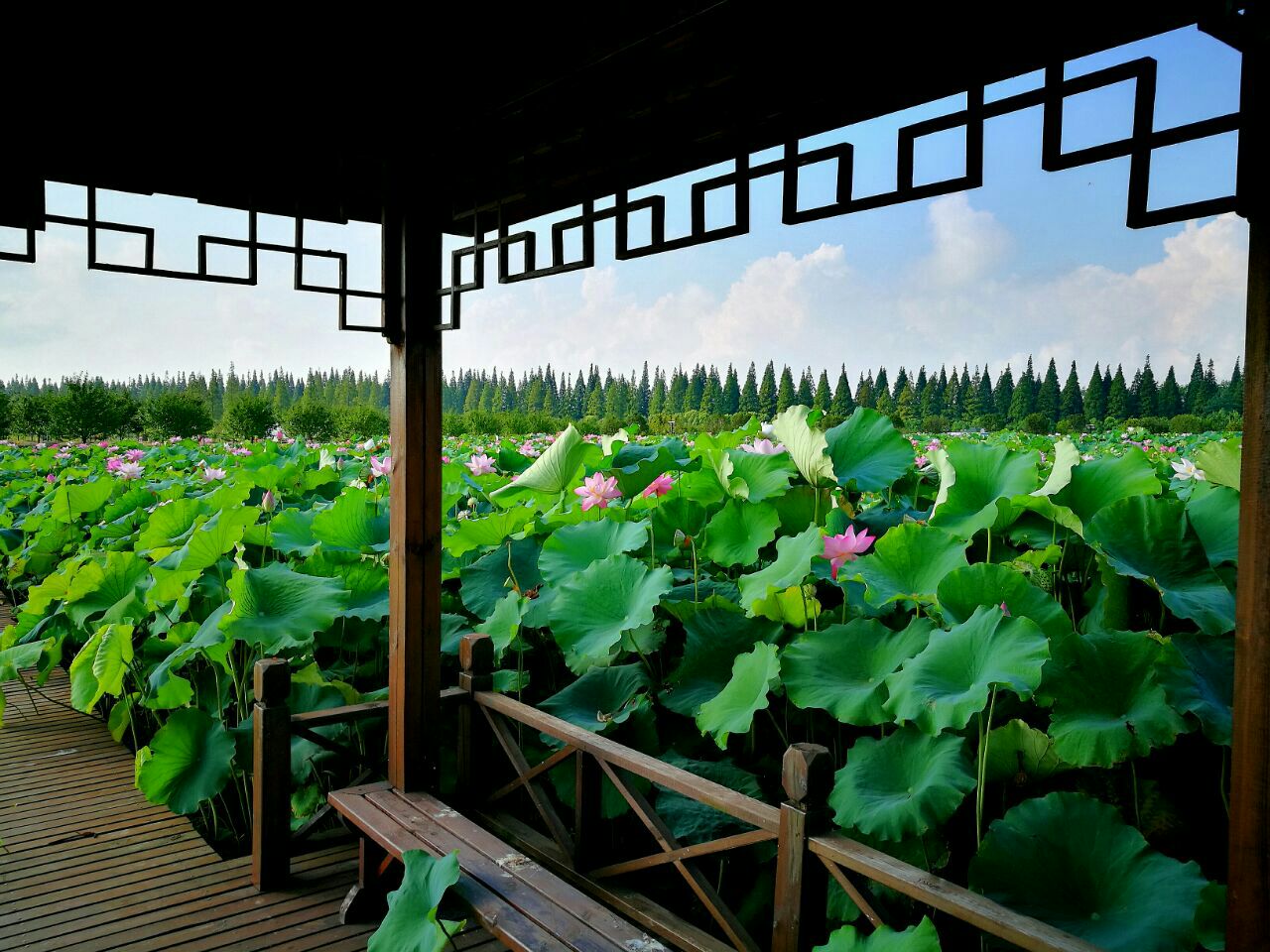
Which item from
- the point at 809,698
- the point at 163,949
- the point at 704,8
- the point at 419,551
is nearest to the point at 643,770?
the point at 809,698

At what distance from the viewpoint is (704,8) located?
4.60ft

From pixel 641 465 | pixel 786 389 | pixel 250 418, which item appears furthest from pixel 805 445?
pixel 786 389

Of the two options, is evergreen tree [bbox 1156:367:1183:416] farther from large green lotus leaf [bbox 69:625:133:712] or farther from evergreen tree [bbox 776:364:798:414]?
large green lotus leaf [bbox 69:625:133:712]

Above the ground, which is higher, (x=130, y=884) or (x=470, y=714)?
(x=470, y=714)

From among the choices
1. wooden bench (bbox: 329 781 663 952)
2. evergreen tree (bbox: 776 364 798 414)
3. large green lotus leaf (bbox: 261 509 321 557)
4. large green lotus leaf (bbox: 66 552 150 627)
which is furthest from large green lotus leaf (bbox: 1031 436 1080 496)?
evergreen tree (bbox: 776 364 798 414)

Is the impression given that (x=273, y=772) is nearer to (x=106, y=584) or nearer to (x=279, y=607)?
(x=279, y=607)

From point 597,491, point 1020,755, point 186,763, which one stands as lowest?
point 186,763

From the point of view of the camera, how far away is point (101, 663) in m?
2.67

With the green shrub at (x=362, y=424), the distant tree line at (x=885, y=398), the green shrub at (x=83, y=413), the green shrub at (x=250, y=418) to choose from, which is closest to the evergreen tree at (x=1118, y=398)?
the distant tree line at (x=885, y=398)

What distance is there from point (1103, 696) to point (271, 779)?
1.94 m

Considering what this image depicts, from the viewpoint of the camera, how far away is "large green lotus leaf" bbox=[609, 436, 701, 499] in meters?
3.00

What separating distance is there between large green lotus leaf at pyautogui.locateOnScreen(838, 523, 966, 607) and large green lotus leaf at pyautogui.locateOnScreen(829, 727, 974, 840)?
29 centimetres

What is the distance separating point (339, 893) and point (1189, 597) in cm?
205

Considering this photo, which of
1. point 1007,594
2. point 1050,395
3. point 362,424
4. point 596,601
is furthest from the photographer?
point 1050,395
